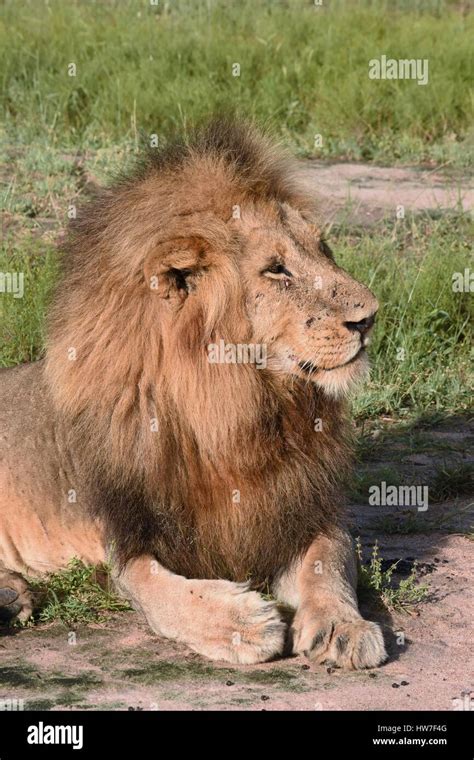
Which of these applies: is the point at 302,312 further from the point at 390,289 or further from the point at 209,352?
the point at 390,289

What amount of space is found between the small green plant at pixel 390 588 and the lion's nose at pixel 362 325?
834mm

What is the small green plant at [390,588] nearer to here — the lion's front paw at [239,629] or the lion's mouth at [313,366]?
the lion's front paw at [239,629]

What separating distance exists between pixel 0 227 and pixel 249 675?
4.61m

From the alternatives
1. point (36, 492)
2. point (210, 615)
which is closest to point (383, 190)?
point (36, 492)

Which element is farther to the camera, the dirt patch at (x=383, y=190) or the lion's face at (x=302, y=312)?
the dirt patch at (x=383, y=190)

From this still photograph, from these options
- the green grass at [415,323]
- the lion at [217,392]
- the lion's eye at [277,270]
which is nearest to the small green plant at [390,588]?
the lion at [217,392]

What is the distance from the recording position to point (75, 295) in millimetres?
4262

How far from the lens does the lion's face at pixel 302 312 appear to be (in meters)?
4.02

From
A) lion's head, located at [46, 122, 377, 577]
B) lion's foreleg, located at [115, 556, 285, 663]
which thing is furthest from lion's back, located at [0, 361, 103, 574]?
lion's foreleg, located at [115, 556, 285, 663]

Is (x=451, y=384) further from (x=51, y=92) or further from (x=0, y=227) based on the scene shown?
(x=51, y=92)

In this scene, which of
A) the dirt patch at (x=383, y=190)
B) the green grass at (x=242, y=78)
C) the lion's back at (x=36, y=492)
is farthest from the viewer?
the green grass at (x=242, y=78)

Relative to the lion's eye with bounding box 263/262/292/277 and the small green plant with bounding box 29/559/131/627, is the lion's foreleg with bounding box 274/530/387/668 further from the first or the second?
the lion's eye with bounding box 263/262/292/277

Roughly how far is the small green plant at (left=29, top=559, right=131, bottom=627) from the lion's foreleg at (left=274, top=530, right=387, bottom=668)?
1.86 feet
